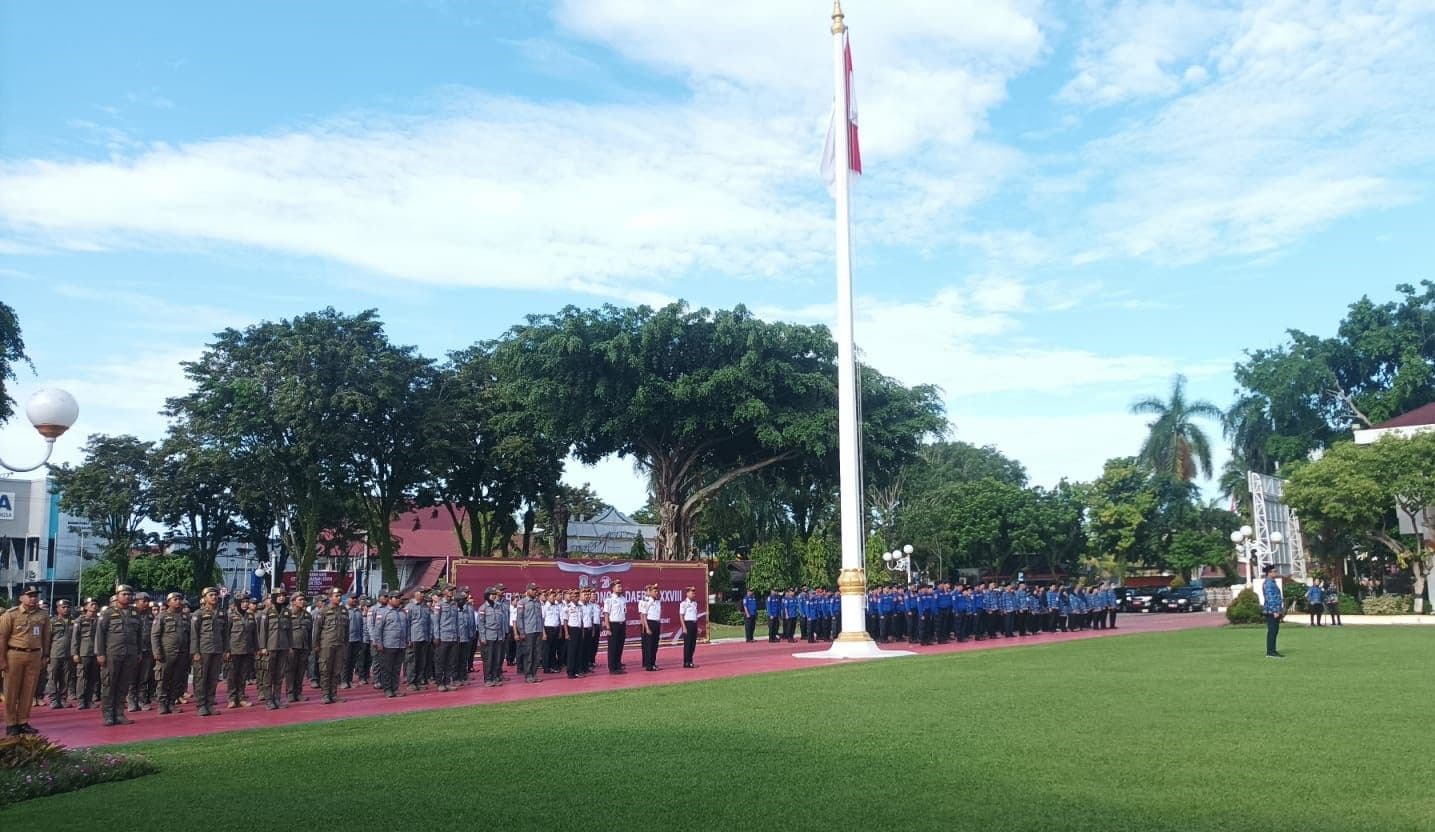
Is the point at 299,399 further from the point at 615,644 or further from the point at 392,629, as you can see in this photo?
the point at 392,629

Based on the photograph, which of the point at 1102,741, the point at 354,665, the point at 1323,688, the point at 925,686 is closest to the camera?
the point at 1102,741

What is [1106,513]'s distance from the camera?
57.2 m

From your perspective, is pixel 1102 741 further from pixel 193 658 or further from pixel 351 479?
pixel 351 479

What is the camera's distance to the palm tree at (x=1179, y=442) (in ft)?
192

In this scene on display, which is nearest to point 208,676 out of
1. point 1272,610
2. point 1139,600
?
point 1272,610

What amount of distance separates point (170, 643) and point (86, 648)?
1.68 m

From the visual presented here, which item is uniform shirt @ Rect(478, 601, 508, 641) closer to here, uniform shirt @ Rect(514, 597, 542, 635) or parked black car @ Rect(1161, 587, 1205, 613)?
uniform shirt @ Rect(514, 597, 542, 635)

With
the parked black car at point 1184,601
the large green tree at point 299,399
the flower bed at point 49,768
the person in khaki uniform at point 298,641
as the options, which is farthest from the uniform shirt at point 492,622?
the parked black car at point 1184,601

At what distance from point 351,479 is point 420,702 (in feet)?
68.3

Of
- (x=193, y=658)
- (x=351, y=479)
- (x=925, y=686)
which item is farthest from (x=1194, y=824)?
(x=351, y=479)

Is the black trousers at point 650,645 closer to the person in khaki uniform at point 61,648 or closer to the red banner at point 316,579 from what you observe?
the person in khaki uniform at point 61,648

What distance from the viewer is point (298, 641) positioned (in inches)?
595

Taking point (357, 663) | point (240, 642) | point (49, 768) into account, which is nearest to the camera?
point (49, 768)

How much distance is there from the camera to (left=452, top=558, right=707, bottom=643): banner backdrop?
948 inches
